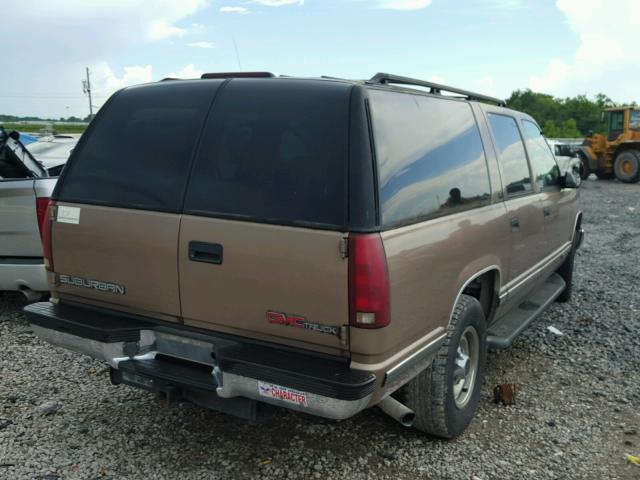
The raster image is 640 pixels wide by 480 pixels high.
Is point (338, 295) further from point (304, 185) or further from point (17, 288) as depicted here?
point (17, 288)

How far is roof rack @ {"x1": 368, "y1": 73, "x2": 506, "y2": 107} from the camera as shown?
308 cm

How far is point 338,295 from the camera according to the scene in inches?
103

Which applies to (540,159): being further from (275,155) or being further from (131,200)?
(131,200)

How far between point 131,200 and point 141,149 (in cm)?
29

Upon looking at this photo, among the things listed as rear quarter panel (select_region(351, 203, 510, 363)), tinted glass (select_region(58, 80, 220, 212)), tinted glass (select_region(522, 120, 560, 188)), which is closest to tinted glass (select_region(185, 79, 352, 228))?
tinted glass (select_region(58, 80, 220, 212))

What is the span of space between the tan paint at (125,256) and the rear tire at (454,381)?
1.40 meters

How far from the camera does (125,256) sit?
3111 millimetres

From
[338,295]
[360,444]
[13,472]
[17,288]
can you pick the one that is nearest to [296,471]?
[360,444]

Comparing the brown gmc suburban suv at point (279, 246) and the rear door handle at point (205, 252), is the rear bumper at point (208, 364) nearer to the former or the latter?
the brown gmc suburban suv at point (279, 246)

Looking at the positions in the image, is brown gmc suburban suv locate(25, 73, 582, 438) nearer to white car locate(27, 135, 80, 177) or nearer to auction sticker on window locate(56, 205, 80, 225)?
auction sticker on window locate(56, 205, 80, 225)

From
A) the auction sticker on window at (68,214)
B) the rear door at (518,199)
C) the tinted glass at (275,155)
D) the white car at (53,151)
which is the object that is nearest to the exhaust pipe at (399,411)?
the tinted glass at (275,155)

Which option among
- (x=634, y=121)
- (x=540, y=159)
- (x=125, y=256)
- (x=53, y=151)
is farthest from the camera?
(x=634, y=121)

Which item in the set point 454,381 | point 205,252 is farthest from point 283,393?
point 454,381

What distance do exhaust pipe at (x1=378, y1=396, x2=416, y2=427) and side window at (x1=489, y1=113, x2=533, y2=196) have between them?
1744 millimetres
